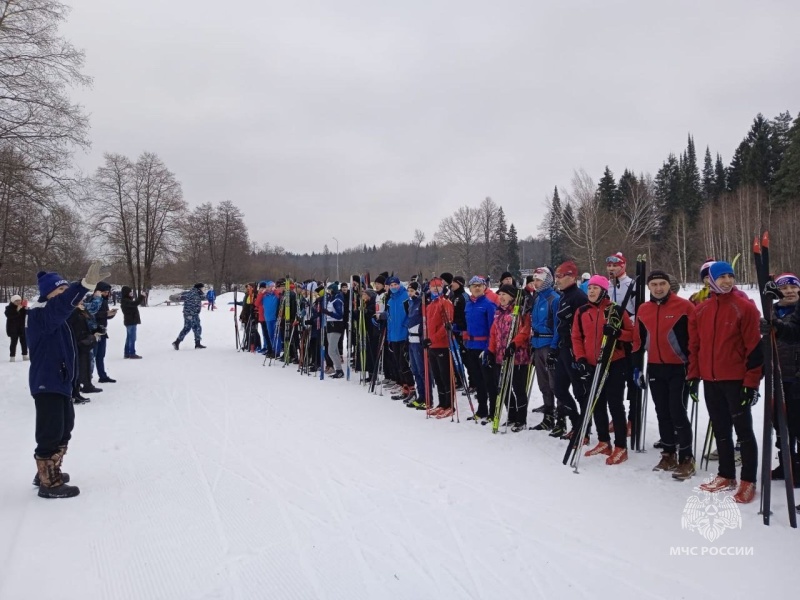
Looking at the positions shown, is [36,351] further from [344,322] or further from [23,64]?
[23,64]

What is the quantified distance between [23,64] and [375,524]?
18.4 metres

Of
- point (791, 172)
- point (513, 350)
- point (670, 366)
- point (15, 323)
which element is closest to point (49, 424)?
point (513, 350)

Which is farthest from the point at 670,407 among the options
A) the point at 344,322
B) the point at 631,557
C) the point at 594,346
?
the point at 344,322

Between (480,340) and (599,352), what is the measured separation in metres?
2.13

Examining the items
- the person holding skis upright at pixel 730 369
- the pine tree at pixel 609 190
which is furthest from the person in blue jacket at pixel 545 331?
the pine tree at pixel 609 190

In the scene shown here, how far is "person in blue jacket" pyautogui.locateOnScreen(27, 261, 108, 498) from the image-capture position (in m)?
4.52

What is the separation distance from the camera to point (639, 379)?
17.8ft

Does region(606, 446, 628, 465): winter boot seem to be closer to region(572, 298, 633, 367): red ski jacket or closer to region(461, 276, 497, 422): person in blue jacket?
region(572, 298, 633, 367): red ski jacket

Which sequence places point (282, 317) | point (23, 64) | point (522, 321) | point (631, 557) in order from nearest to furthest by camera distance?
1. point (631, 557)
2. point (522, 321)
3. point (282, 317)
4. point (23, 64)

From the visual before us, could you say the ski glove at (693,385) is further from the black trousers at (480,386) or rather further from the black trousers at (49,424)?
the black trousers at (49,424)

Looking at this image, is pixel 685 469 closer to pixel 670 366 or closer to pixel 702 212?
pixel 670 366

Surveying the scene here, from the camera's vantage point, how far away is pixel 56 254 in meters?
23.4

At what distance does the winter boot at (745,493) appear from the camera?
A: 4.06 m

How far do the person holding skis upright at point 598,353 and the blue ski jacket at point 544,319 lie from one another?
0.65 meters
